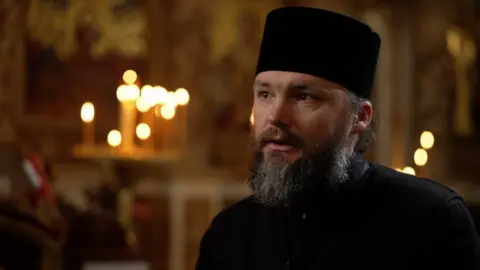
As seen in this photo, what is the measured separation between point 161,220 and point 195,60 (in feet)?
3.77

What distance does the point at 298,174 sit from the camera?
229 cm

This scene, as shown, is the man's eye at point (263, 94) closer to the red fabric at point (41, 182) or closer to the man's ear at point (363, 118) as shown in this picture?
the man's ear at point (363, 118)

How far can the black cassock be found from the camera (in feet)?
7.47

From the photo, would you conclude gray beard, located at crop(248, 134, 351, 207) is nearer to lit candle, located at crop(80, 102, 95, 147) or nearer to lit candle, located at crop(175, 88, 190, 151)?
lit candle, located at crop(80, 102, 95, 147)

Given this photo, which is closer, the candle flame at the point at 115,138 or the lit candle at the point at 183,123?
the candle flame at the point at 115,138

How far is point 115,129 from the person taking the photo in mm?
6449

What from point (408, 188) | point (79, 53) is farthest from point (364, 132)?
point (79, 53)

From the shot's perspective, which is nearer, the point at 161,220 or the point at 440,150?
the point at 161,220

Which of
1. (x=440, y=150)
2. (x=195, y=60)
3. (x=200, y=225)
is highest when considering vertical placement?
(x=195, y=60)

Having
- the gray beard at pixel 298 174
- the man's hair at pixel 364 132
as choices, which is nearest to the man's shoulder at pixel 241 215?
the gray beard at pixel 298 174

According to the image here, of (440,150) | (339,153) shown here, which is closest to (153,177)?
(440,150)

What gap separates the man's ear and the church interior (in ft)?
11.8

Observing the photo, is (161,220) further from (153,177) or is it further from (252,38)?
(252,38)

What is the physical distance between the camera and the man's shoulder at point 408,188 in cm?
238
